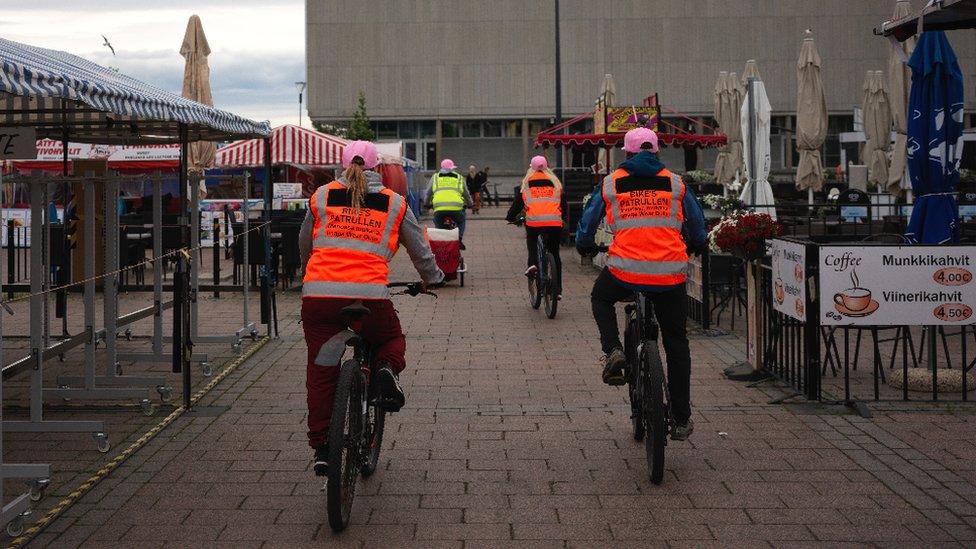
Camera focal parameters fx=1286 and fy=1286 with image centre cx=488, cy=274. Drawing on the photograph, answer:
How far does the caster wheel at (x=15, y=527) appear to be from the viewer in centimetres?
533

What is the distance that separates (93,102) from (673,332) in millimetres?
3164

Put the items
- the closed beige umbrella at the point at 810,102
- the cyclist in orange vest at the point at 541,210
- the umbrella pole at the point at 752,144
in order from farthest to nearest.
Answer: the closed beige umbrella at the point at 810,102 < the umbrella pole at the point at 752,144 < the cyclist in orange vest at the point at 541,210

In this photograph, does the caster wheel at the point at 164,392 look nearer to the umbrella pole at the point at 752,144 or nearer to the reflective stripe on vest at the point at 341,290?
the reflective stripe on vest at the point at 341,290

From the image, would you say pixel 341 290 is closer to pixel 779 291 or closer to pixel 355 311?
pixel 355 311

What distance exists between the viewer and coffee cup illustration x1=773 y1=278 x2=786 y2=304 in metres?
8.87

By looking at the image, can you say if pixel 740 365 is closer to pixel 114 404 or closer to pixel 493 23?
pixel 114 404

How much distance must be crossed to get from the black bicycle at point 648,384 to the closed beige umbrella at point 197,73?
12.6m

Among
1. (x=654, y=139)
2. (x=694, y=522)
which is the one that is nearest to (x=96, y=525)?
(x=694, y=522)

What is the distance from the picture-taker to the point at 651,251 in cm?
670

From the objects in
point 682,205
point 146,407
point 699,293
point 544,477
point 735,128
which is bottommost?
point 544,477

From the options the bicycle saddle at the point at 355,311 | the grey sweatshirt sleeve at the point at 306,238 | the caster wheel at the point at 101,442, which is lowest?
the caster wheel at the point at 101,442

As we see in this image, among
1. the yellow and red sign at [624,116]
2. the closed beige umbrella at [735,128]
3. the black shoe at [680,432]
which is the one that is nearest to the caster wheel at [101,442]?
the black shoe at [680,432]

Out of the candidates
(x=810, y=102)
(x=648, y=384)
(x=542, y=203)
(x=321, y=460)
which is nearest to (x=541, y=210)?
(x=542, y=203)

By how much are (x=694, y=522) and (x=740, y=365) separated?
423 cm
